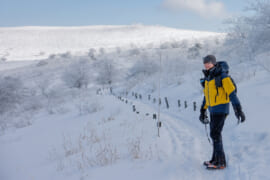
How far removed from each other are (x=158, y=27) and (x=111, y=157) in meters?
163

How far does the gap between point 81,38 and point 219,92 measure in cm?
13668

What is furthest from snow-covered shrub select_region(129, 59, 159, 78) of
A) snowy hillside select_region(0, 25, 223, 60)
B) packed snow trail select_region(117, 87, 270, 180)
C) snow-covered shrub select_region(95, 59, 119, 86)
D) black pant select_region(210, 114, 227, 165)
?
snowy hillside select_region(0, 25, 223, 60)

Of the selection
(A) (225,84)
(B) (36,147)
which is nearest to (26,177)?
(B) (36,147)

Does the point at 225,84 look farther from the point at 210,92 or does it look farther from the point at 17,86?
the point at 17,86

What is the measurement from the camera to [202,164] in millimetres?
A: 3922

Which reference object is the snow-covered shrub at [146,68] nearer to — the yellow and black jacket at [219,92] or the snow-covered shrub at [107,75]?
the snow-covered shrub at [107,75]

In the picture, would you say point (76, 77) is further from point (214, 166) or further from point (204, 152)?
point (214, 166)

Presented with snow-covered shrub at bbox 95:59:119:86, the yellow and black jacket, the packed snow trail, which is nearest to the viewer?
the yellow and black jacket

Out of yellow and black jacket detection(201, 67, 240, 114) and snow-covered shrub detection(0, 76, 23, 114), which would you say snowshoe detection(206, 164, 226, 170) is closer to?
yellow and black jacket detection(201, 67, 240, 114)

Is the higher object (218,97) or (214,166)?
(218,97)

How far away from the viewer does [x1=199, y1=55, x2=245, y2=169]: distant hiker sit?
3.24 meters

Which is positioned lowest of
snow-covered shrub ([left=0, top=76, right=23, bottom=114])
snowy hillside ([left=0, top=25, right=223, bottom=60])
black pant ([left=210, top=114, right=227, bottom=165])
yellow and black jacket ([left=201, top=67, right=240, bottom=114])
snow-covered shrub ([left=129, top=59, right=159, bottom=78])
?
snow-covered shrub ([left=0, top=76, right=23, bottom=114])

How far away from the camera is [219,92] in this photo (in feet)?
11.2

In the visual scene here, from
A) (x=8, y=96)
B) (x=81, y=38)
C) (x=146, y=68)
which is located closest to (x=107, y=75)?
(x=146, y=68)
